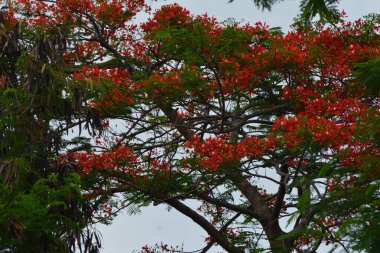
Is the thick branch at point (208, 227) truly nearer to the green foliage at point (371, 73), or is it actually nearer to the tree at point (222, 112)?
the tree at point (222, 112)

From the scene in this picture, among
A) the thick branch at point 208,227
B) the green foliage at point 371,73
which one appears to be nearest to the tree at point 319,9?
the green foliage at point 371,73

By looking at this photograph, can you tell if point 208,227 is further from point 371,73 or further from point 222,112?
point 371,73

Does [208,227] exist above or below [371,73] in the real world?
above

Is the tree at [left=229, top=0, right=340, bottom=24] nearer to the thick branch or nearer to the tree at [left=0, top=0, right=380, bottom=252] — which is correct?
the tree at [left=0, top=0, right=380, bottom=252]

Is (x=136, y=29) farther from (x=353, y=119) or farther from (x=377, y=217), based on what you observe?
(x=377, y=217)

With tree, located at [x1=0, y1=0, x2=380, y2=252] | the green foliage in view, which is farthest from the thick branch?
the green foliage

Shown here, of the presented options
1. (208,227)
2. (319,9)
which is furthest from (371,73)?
(208,227)

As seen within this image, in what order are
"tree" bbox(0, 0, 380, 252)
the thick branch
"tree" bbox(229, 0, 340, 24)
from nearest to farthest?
"tree" bbox(229, 0, 340, 24), "tree" bbox(0, 0, 380, 252), the thick branch

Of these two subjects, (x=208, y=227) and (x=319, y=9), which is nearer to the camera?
(x=319, y=9)

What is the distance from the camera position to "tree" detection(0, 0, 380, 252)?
9078 millimetres

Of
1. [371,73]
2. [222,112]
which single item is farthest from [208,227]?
[371,73]

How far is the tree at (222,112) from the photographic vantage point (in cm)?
908

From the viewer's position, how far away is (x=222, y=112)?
10.7m

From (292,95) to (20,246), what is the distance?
5122mm
